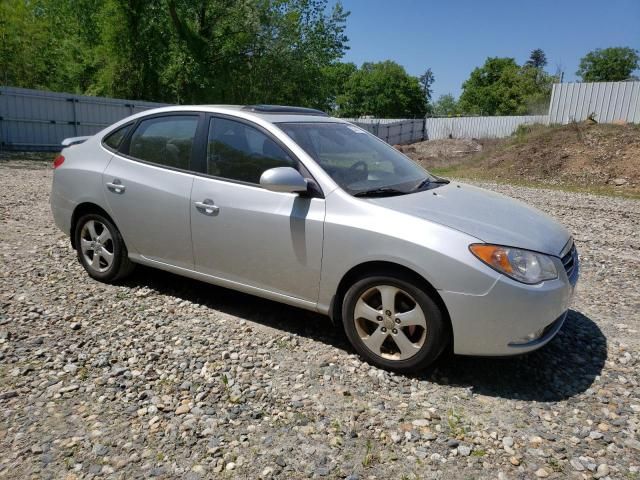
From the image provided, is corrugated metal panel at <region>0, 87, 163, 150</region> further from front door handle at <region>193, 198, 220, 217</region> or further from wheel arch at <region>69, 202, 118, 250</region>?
front door handle at <region>193, 198, 220, 217</region>

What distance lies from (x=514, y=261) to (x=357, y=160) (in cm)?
151

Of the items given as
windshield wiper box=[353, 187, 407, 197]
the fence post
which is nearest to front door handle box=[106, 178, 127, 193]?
windshield wiper box=[353, 187, 407, 197]

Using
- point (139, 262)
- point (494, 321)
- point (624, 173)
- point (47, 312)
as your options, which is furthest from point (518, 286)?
point (624, 173)

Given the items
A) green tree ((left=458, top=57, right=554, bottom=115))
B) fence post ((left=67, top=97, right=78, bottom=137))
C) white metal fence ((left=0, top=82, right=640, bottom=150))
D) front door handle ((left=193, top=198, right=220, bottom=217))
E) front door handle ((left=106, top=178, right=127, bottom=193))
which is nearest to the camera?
front door handle ((left=193, top=198, right=220, bottom=217))

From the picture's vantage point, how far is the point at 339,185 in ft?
11.6

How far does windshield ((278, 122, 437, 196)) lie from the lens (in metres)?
3.67

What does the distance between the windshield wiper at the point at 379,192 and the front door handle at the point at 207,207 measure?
45.0 inches

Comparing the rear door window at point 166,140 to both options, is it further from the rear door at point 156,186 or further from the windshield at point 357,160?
the windshield at point 357,160

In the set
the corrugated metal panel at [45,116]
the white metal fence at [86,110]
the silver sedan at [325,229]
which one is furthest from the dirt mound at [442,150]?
the silver sedan at [325,229]

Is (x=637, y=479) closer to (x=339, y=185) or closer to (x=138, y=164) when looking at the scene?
(x=339, y=185)

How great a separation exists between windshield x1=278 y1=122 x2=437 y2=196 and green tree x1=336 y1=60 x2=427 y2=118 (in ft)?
280

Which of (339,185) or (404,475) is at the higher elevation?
(339,185)

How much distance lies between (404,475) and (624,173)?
57.7 feet

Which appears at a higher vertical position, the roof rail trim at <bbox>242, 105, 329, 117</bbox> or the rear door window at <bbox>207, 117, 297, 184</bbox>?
the roof rail trim at <bbox>242, 105, 329, 117</bbox>
